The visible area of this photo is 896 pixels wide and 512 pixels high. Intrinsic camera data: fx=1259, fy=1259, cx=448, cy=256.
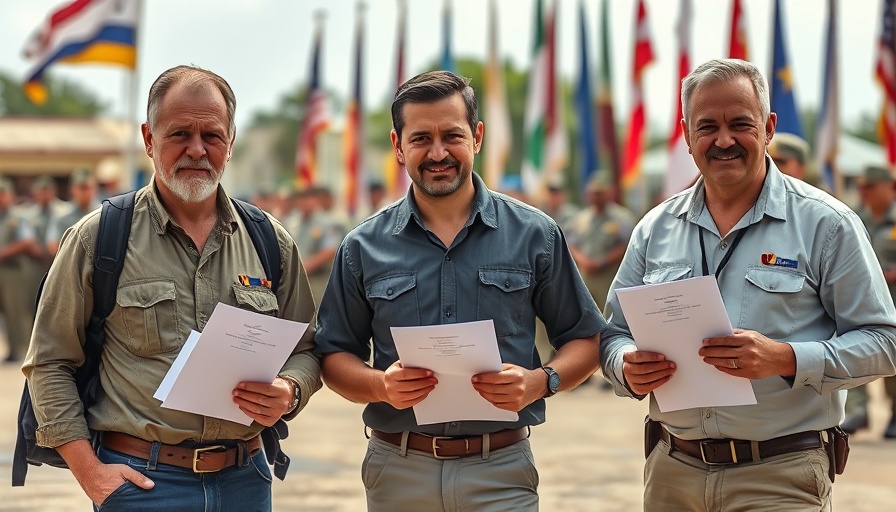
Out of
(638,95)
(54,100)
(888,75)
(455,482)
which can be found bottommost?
(54,100)

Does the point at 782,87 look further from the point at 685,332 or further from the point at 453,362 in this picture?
the point at 453,362

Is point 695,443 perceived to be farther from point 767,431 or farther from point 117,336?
point 117,336

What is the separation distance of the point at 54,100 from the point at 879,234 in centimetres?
8278

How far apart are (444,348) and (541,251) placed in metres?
0.65

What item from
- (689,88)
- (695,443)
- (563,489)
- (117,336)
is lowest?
(563,489)

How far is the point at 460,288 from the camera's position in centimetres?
448

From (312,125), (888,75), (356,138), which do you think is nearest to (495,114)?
(356,138)

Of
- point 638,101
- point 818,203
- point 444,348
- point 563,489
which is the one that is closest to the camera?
point 444,348

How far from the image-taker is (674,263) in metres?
4.52

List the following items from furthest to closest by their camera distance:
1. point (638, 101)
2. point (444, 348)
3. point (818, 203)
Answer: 1. point (638, 101)
2. point (818, 203)
3. point (444, 348)

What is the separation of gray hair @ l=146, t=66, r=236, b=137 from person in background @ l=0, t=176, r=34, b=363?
14401 mm

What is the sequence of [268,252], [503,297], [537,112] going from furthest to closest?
1. [537,112]
2. [268,252]
3. [503,297]

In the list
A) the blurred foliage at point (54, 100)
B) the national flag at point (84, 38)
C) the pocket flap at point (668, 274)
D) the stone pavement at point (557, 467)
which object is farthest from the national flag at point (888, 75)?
the blurred foliage at point (54, 100)

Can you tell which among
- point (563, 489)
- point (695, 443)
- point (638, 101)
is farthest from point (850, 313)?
point (638, 101)
